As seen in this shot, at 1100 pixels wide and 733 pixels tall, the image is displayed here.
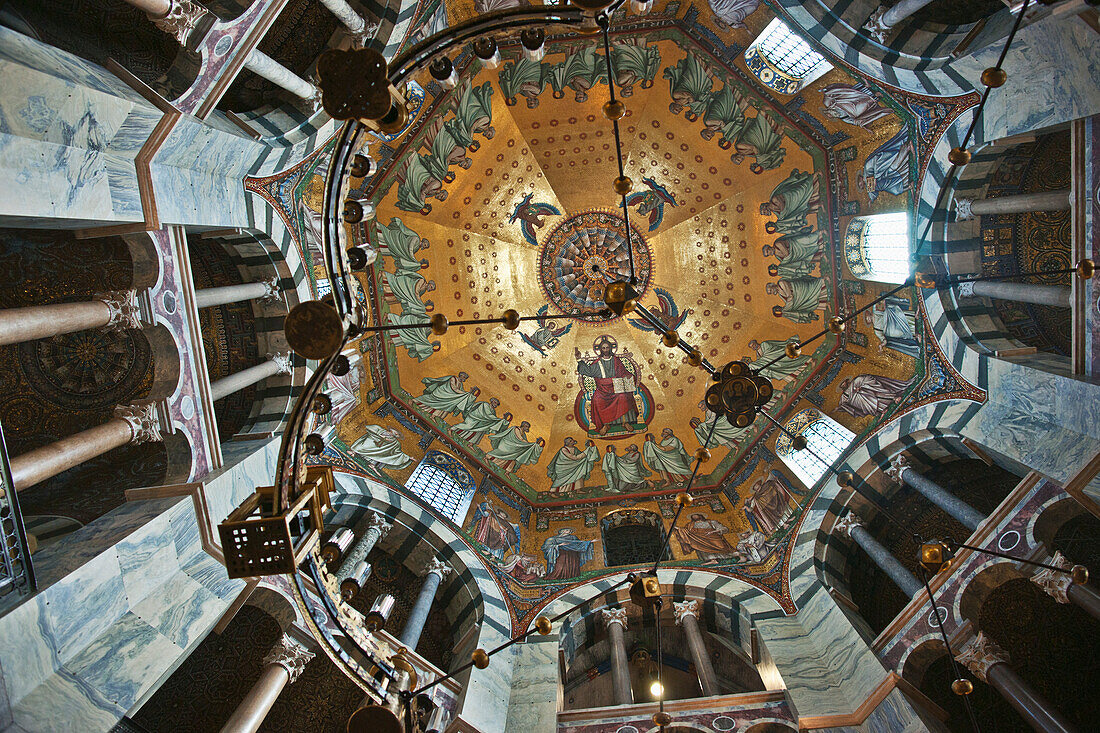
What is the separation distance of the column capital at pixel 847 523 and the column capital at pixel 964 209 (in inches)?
230

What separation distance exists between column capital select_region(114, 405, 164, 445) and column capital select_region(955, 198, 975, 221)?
12.9 m

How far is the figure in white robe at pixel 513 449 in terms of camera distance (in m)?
15.3

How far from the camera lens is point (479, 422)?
15.5 m

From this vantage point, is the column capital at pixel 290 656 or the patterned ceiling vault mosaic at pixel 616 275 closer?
the column capital at pixel 290 656

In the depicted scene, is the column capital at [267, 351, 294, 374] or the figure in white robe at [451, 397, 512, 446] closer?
the column capital at [267, 351, 294, 374]

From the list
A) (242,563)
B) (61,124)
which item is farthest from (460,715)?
(61,124)

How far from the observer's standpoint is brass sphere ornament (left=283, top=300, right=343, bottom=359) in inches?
210

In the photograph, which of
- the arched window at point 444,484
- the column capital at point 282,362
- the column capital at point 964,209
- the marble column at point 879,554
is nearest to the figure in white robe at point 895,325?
the column capital at point 964,209

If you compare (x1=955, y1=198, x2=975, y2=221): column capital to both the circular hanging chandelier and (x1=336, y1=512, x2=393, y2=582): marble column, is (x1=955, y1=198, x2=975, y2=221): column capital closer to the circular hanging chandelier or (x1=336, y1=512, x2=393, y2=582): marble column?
the circular hanging chandelier

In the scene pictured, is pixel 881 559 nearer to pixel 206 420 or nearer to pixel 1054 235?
pixel 1054 235

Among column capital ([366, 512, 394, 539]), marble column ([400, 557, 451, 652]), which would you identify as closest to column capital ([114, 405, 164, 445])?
column capital ([366, 512, 394, 539])

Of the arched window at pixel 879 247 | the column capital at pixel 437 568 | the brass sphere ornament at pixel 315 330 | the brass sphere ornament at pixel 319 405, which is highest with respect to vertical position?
the arched window at pixel 879 247

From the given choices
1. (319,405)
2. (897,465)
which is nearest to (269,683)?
(319,405)

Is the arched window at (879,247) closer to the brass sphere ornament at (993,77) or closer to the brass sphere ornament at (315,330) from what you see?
the brass sphere ornament at (993,77)
